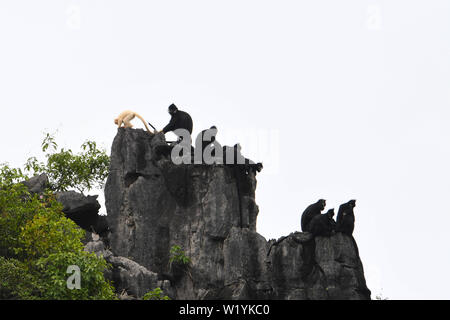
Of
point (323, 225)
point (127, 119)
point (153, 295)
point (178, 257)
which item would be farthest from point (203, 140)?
point (153, 295)

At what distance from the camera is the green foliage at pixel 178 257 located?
3538 centimetres

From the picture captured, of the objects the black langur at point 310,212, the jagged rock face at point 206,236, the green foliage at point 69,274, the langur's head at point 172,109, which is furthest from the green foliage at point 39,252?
the black langur at point 310,212

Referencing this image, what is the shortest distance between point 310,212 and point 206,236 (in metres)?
5.47

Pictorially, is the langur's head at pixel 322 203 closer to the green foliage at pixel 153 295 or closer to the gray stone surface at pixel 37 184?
the green foliage at pixel 153 295

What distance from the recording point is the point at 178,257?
3547 cm

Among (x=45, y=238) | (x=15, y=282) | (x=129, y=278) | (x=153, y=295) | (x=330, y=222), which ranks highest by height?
(x=330, y=222)

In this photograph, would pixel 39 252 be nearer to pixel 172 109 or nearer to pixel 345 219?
pixel 172 109

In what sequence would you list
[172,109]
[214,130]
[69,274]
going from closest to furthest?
[69,274] → [214,130] → [172,109]

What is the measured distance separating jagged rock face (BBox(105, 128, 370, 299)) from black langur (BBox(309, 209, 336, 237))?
0.97 feet

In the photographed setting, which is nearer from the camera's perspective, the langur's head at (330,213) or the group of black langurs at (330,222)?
the group of black langurs at (330,222)

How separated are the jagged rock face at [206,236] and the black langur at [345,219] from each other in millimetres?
415

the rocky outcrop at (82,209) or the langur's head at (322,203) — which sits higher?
the langur's head at (322,203)

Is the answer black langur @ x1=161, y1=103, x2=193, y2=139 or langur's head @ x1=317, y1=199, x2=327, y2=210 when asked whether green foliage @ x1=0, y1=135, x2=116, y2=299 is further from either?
langur's head @ x1=317, y1=199, x2=327, y2=210
